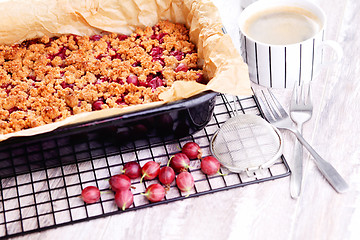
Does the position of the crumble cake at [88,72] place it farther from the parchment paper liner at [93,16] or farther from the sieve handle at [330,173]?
the sieve handle at [330,173]


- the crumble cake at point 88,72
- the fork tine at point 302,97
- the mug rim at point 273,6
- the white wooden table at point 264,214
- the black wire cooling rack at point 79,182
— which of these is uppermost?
the mug rim at point 273,6

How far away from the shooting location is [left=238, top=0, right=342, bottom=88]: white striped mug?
1.44 m

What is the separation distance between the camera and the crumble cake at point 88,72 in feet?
4.68

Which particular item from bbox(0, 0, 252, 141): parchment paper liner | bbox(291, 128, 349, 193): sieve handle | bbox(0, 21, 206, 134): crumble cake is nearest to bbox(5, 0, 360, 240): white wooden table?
bbox(291, 128, 349, 193): sieve handle

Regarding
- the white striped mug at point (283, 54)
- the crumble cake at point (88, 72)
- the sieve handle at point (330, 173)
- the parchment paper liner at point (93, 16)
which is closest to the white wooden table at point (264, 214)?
the sieve handle at point (330, 173)

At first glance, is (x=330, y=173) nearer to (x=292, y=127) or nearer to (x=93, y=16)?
(x=292, y=127)

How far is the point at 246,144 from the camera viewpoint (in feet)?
4.47

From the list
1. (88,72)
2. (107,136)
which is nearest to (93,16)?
(88,72)

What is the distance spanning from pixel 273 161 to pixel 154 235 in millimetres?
363

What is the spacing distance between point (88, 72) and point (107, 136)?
319 millimetres

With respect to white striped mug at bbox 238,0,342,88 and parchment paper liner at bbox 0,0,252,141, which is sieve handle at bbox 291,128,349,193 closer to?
white striped mug at bbox 238,0,342,88

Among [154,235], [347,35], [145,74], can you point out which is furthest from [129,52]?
[347,35]

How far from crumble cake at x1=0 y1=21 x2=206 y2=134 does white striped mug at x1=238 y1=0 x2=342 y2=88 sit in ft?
0.57

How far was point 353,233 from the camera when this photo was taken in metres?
1.17
